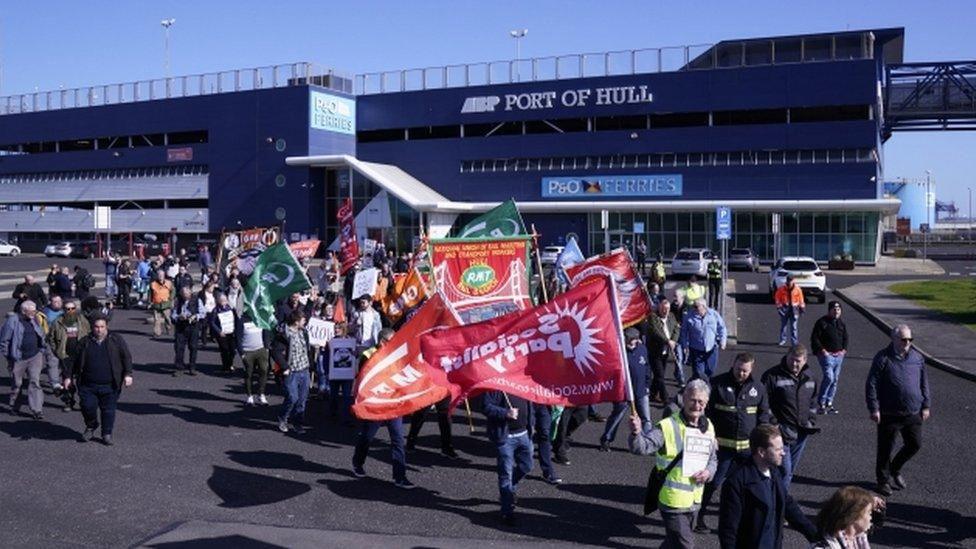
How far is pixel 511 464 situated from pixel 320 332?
6.17 metres

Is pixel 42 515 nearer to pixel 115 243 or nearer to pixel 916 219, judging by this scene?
pixel 115 243

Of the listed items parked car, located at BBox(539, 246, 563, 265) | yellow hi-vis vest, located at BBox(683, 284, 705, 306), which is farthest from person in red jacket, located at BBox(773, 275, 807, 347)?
parked car, located at BBox(539, 246, 563, 265)

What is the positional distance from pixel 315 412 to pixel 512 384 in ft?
21.8

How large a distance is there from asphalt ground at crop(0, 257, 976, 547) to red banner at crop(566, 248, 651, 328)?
1.65 meters

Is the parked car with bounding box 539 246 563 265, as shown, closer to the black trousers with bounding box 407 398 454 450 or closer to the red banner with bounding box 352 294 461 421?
the black trousers with bounding box 407 398 454 450

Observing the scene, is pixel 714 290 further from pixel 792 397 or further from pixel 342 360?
pixel 792 397

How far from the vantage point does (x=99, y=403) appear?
1241cm

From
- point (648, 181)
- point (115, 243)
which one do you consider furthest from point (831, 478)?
point (115, 243)

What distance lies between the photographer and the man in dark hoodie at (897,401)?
33.0ft

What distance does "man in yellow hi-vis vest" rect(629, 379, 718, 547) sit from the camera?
23.5 feet

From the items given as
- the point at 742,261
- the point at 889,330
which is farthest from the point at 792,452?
the point at 742,261

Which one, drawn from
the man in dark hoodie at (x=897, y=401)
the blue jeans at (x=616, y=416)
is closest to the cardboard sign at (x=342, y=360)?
the blue jeans at (x=616, y=416)

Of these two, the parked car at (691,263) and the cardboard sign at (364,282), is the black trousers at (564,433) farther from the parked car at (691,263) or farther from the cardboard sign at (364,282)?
the parked car at (691,263)

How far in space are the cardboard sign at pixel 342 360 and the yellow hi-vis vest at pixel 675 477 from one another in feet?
21.9
